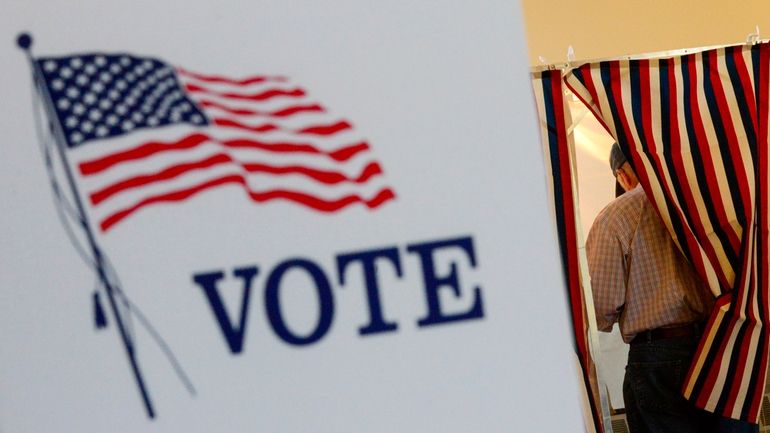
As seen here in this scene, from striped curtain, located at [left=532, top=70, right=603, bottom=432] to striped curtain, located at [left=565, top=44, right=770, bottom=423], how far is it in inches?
3.1

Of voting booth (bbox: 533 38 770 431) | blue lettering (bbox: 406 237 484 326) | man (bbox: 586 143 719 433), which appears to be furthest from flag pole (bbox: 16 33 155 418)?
man (bbox: 586 143 719 433)

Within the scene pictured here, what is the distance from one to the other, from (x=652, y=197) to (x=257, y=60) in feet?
8.24

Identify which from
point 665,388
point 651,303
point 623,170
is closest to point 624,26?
point 623,170

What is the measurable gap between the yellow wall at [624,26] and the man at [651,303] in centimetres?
174

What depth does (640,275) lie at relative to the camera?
11.9 ft

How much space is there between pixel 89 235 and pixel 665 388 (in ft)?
9.28

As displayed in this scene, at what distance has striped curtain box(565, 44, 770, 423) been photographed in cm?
342

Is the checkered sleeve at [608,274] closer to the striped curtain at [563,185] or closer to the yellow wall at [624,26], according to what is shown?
the striped curtain at [563,185]

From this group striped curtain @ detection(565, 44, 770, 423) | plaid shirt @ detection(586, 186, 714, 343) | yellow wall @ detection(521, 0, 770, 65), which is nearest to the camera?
striped curtain @ detection(565, 44, 770, 423)

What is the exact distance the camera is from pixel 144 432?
45.8 inches

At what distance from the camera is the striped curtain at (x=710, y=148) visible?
342 cm

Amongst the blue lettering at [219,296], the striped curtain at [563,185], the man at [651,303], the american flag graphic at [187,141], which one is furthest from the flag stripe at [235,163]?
the man at [651,303]

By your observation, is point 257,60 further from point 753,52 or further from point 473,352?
point 753,52

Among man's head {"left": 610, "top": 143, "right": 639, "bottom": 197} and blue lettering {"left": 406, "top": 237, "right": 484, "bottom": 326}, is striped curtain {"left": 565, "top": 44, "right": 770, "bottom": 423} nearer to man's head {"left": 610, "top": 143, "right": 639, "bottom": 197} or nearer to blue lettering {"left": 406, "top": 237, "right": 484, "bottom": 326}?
man's head {"left": 610, "top": 143, "right": 639, "bottom": 197}
